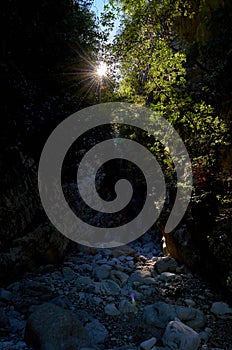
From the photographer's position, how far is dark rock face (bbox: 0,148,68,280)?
554cm

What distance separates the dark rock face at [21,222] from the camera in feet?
18.2

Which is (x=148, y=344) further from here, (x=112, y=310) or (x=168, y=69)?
(x=168, y=69)

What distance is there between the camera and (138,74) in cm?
588

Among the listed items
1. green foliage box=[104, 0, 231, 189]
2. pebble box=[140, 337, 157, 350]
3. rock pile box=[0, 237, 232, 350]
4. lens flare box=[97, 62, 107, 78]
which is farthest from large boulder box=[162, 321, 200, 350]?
lens flare box=[97, 62, 107, 78]

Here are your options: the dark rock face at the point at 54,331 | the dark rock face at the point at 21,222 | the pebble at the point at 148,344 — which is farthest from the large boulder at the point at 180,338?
the dark rock face at the point at 21,222

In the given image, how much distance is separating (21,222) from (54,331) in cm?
311

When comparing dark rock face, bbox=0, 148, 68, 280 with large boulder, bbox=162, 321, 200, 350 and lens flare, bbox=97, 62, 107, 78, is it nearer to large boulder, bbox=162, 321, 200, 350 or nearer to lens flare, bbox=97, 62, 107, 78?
lens flare, bbox=97, 62, 107, 78

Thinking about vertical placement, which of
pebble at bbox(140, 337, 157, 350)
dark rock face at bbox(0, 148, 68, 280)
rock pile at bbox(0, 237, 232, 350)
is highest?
dark rock face at bbox(0, 148, 68, 280)

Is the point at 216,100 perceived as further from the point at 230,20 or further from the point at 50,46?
the point at 50,46

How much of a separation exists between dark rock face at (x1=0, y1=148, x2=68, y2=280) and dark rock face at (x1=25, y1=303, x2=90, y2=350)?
2149 mm

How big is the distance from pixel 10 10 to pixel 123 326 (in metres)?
6.08

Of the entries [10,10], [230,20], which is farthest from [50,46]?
[230,20]

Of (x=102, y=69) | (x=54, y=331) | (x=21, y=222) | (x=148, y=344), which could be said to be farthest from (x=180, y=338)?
(x=102, y=69)

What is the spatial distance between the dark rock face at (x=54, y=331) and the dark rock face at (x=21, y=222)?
2149mm
